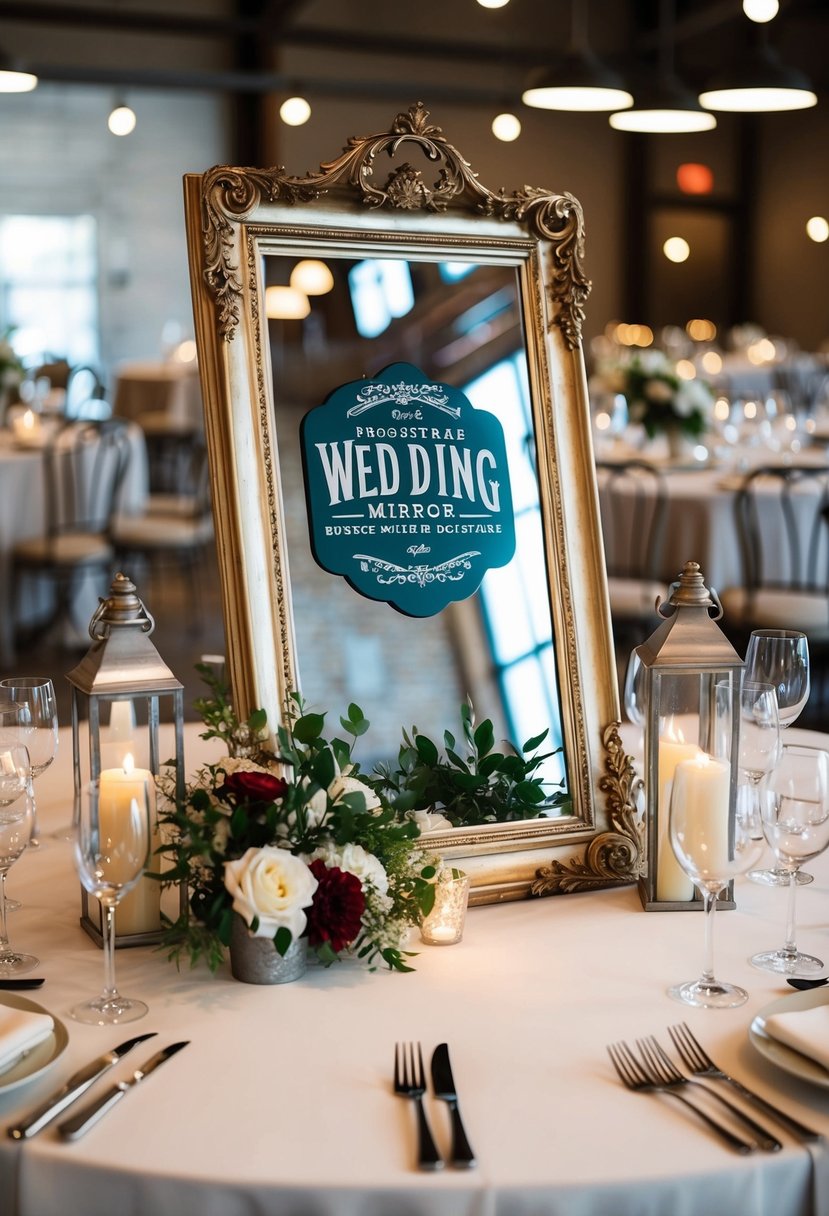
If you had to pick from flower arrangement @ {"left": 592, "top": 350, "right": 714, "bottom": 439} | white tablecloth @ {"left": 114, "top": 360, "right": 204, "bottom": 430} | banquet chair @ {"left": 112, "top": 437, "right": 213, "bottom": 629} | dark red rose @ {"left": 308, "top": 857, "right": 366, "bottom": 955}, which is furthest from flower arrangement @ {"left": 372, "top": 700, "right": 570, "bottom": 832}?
white tablecloth @ {"left": 114, "top": 360, "right": 204, "bottom": 430}

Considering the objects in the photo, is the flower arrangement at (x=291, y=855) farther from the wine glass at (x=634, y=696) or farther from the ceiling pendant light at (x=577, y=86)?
the ceiling pendant light at (x=577, y=86)

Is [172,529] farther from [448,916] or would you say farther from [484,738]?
[448,916]

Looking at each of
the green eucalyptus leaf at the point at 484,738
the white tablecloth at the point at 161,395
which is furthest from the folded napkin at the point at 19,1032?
the white tablecloth at the point at 161,395

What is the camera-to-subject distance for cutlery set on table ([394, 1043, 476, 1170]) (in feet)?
3.38

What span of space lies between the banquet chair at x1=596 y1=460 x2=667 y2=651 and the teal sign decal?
131 inches

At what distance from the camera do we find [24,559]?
602 centimetres

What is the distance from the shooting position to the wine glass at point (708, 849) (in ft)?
4.31

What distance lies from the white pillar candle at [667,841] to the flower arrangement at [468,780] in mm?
126

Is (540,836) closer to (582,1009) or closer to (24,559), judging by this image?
(582,1009)

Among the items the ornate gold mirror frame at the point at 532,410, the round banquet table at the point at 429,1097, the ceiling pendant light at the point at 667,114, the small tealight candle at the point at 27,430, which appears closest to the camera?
the round banquet table at the point at 429,1097

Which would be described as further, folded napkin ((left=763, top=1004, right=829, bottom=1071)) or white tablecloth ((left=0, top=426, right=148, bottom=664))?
white tablecloth ((left=0, top=426, right=148, bottom=664))

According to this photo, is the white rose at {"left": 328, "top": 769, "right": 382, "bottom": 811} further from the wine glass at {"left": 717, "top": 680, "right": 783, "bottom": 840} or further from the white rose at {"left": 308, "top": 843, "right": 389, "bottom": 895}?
the wine glass at {"left": 717, "top": 680, "right": 783, "bottom": 840}

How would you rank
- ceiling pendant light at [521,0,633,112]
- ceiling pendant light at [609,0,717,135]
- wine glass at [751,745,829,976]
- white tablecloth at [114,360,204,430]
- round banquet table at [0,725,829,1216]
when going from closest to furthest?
round banquet table at [0,725,829,1216] < wine glass at [751,745,829,976] < ceiling pendant light at [521,0,633,112] < ceiling pendant light at [609,0,717,135] < white tablecloth at [114,360,204,430]

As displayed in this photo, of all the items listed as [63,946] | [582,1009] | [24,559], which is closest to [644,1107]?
[582,1009]
